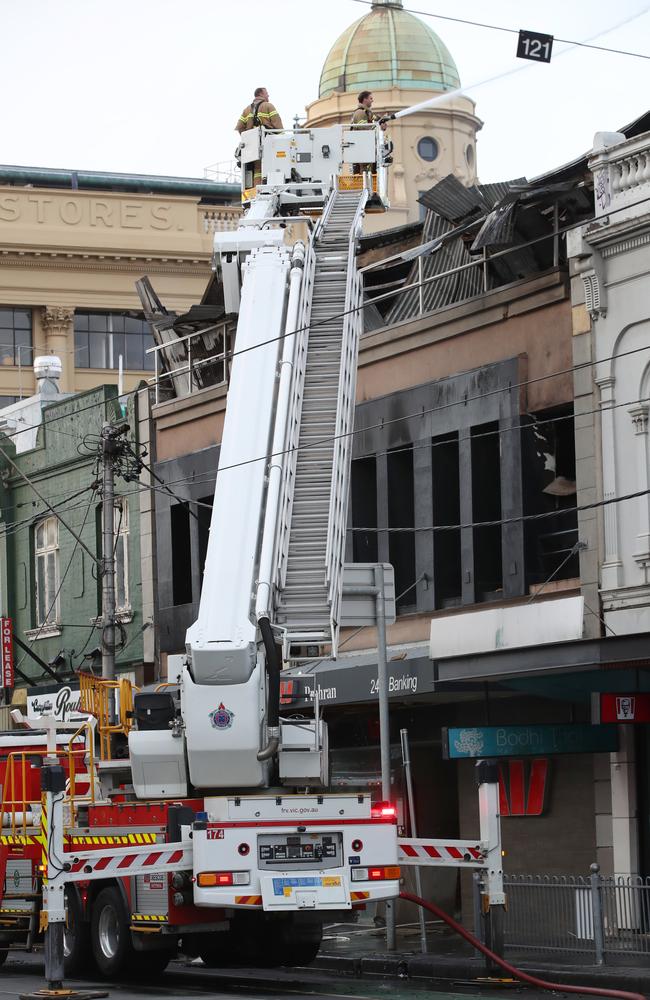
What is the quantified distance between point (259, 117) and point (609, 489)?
8064 mm

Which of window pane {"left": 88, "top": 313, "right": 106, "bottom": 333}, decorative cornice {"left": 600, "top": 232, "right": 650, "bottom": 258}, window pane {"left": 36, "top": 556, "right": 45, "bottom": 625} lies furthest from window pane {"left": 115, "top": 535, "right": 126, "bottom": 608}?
window pane {"left": 88, "top": 313, "right": 106, "bottom": 333}

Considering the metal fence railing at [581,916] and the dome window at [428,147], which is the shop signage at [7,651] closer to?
the metal fence railing at [581,916]

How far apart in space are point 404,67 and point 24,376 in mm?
26408

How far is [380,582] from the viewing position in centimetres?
2134

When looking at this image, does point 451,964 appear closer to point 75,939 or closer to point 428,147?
point 75,939

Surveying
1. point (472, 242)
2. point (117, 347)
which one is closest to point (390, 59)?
point (117, 347)

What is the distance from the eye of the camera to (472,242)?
1117 inches

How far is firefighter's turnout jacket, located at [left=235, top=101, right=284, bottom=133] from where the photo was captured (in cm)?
2777

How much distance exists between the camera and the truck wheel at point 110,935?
A: 1992 centimetres

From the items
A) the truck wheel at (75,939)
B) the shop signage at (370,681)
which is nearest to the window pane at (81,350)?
the shop signage at (370,681)

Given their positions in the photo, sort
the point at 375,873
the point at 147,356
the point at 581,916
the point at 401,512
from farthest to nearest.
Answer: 1. the point at 147,356
2. the point at 401,512
3. the point at 581,916
4. the point at 375,873

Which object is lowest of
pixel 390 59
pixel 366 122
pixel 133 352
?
pixel 366 122

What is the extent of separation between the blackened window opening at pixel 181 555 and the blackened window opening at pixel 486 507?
8.94 metres

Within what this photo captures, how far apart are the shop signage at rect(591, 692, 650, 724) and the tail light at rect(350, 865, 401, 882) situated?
5.10m
